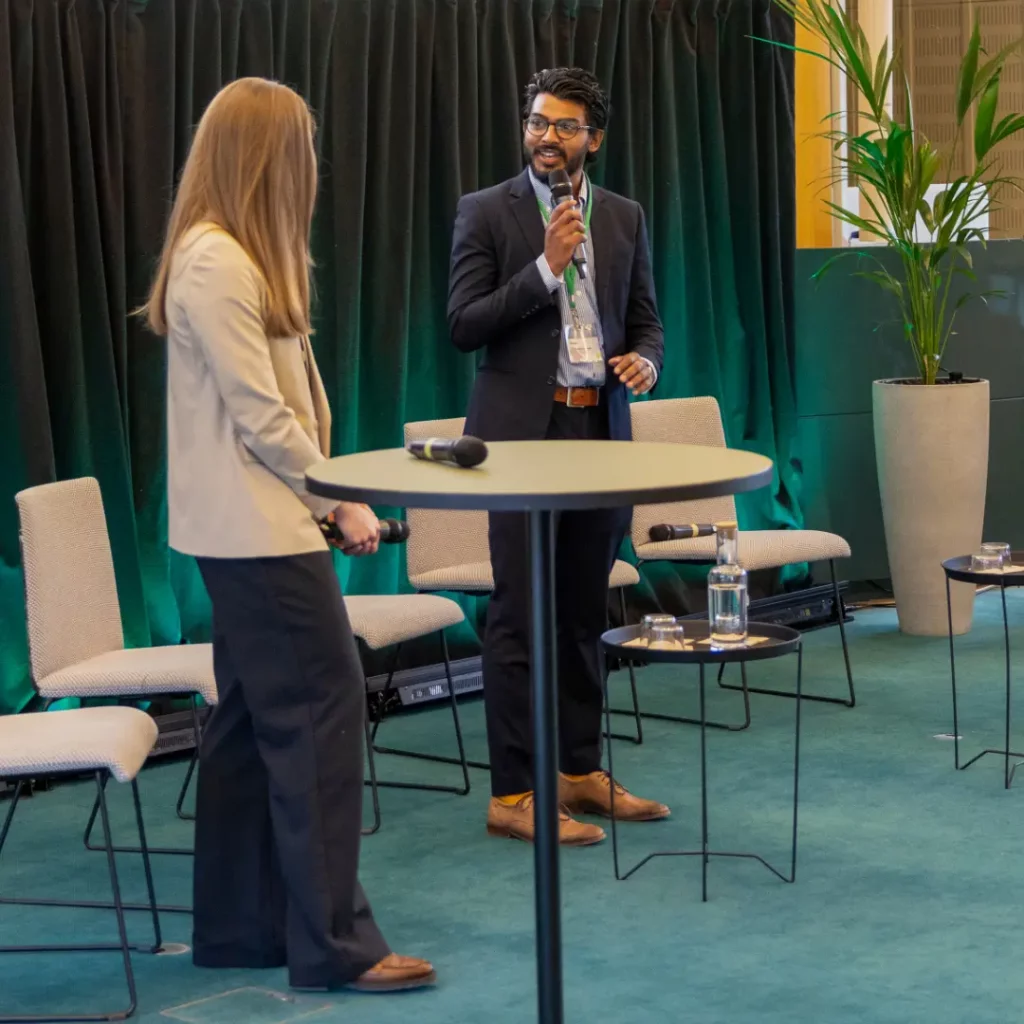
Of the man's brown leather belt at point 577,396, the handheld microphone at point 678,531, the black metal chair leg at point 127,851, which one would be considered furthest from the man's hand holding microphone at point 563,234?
the black metal chair leg at point 127,851

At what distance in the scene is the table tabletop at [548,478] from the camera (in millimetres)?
2039

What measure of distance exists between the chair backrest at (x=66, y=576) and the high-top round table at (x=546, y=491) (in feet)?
3.32

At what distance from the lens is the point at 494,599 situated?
3.70m

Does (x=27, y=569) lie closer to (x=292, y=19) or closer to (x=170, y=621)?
(x=170, y=621)

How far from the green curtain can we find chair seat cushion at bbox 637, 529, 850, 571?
0.85 meters

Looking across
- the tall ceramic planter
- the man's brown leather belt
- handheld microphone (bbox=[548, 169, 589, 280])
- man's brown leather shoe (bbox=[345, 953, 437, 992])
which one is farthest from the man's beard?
the tall ceramic planter

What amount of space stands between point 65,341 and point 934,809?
248 centimetres

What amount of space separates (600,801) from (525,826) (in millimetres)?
230

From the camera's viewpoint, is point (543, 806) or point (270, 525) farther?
point (270, 525)

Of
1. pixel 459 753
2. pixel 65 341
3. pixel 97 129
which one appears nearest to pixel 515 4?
pixel 97 129

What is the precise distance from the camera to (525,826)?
12.1ft

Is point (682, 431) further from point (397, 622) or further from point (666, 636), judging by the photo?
point (666, 636)

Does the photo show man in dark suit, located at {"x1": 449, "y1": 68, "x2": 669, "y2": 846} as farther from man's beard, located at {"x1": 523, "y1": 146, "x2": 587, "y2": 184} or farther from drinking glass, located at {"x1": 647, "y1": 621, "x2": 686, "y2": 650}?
drinking glass, located at {"x1": 647, "y1": 621, "x2": 686, "y2": 650}

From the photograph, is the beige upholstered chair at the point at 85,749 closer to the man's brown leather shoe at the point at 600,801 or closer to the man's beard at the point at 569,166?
the man's brown leather shoe at the point at 600,801
